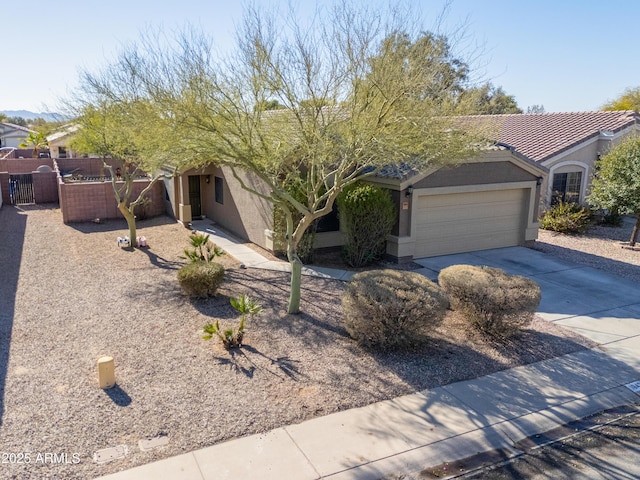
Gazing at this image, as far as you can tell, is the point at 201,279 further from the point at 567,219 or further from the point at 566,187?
the point at 566,187

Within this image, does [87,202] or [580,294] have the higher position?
[87,202]

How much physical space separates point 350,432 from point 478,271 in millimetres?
4509

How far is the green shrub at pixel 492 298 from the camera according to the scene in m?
8.67

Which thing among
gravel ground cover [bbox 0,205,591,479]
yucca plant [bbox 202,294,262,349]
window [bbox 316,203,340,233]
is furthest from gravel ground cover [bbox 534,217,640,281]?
yucca plant [bbox 202,294,262,349]

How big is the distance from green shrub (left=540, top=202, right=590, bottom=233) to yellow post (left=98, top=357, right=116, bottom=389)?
16.9m

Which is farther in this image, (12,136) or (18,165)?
(12,136)

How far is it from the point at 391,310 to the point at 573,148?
16.0 m

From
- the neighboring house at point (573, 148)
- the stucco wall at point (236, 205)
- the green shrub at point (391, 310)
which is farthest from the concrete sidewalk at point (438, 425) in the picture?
the neighboring house at point (573, 148)

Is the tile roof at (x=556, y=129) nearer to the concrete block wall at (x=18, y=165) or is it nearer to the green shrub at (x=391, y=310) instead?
the green shrub at (x=391, y=310)

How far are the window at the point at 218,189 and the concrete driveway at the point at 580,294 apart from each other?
8.21 meters

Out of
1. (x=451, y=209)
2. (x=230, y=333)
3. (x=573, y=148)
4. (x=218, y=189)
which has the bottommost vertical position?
(x=230, y=333)

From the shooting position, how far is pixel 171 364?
307 inches

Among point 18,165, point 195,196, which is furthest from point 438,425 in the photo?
point 18,165

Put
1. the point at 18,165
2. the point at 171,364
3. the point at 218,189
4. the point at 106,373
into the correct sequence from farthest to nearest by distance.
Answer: the point at 18,165 → the point at 218,189 → the point at 171,364 → the point at 106,373
